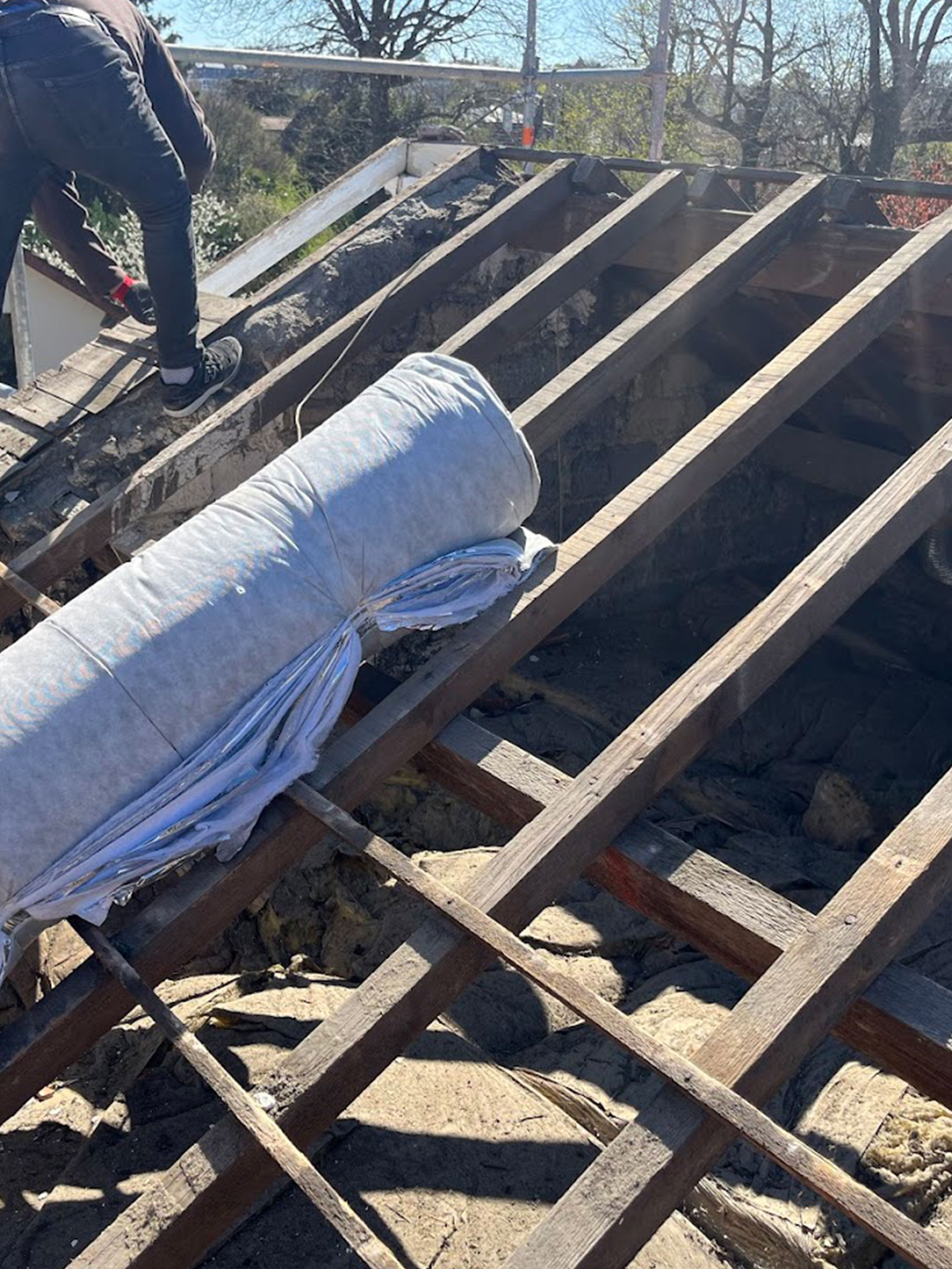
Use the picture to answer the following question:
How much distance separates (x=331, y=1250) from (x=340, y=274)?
3.69 meters

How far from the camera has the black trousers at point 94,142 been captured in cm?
364

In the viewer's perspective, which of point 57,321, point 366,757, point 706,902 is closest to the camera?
point 706,902

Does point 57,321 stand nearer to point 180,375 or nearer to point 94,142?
point 180,375

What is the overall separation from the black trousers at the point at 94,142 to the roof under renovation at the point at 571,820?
41cm

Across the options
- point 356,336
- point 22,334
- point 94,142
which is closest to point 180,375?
point 356,336

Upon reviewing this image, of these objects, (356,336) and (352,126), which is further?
(352,126)

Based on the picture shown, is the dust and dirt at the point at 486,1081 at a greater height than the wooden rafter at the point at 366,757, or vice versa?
the wooden rafter at the point at 366,757

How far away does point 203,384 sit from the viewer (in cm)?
432

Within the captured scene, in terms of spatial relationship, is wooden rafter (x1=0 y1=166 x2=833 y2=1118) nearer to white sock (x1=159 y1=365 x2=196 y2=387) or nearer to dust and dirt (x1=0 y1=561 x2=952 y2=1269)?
dust and dirt (x1=0 y1=561 x2=952 y2=1269)

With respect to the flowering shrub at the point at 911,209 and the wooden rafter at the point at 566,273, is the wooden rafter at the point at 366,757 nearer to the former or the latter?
the wooden rafter at the point at 566,273

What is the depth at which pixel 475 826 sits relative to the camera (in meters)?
4.25

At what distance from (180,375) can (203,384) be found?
93 millimetres

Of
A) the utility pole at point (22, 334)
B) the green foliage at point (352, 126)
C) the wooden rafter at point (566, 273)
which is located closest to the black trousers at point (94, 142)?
the wooden rafter at point (566, 273)

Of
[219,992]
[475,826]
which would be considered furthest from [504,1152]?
[475,826]
